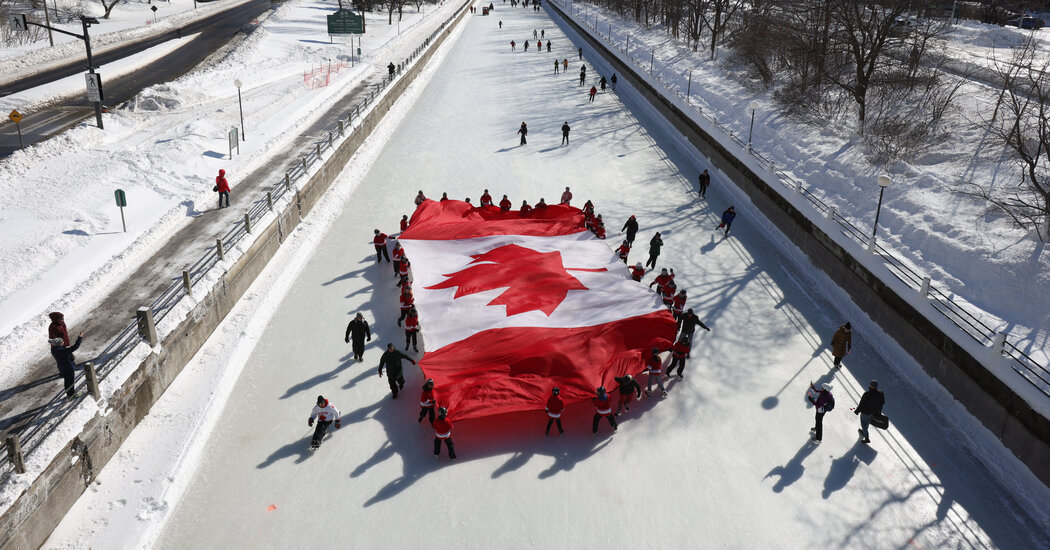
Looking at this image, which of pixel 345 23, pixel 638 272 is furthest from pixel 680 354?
pixel 345 23

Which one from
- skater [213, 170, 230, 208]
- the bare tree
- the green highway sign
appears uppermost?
the green highway sign

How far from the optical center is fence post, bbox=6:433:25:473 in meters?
8.77

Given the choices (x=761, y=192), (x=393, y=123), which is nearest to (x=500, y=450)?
(x=761, y=192)

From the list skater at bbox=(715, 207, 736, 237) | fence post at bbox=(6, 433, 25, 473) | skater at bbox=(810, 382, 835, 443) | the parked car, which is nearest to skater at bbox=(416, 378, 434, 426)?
fence post at bbox=(6, 433, 25, 473)

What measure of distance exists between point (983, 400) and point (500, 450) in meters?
8.92

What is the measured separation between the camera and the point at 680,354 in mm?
13680

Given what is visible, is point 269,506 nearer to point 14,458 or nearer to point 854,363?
point 14,458

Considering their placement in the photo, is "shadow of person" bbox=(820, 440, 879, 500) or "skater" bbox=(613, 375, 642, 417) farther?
"skater" bbox=(613, 375, 642, 417)

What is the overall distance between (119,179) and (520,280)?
15.9 meters

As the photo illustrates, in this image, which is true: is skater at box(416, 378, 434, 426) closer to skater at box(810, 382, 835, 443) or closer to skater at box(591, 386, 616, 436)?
skater at box(591, 386, 616, 436)

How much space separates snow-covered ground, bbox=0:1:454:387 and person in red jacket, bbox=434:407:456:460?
7.77 meters

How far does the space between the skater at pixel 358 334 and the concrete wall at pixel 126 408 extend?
3.25 m

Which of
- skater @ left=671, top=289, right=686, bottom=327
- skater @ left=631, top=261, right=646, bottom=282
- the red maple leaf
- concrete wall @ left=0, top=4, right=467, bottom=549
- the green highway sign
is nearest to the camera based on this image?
concrete wall @ left=0, top=4, right=467, bottom=549

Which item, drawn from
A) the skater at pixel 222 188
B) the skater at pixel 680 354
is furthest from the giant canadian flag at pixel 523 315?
the skater at pixel 222 188
